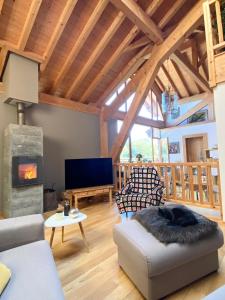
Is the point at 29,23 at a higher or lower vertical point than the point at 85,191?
higher

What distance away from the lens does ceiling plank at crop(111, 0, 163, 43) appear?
330 cm

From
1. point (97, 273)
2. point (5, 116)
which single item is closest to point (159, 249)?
point (97, 273)

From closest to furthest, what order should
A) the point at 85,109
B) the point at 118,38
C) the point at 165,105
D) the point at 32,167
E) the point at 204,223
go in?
1. the point at 204,223
2. the point at 32,167
3. the point at 165,105
4. the point at 118,38
5. the point at 85,109

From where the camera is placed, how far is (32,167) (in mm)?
3711

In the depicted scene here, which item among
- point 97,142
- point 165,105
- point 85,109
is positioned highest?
point 85,109

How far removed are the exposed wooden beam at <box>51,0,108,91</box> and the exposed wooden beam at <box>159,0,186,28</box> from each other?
60.0 inches

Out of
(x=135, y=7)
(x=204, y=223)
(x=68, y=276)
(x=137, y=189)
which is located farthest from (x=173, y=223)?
(x=135, y=7)

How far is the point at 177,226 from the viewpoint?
1.75 m

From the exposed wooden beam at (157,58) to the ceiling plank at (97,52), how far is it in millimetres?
1134

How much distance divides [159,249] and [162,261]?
3.5 inches

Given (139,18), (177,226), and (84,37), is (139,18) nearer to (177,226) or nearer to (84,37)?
(84,37)

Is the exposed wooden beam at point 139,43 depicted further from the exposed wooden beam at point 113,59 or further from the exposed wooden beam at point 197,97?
the exposed wooden beam at point 197,97

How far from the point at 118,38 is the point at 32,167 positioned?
135 inches

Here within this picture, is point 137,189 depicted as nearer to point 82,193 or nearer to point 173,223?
point 82,193
